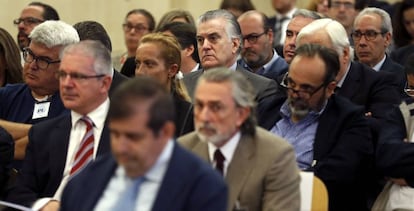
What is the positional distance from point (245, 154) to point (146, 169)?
0.93m

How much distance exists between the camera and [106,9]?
11.4m

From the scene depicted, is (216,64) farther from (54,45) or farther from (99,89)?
(99,89)

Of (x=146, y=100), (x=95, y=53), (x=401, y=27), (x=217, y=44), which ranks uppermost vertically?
(x=146, y=100)

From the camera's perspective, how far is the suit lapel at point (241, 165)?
4.86 metres

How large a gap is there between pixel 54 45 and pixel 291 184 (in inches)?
90.1

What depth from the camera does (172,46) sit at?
6703 millimetres

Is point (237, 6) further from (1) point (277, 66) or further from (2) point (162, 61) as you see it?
(2) point (162, 61)

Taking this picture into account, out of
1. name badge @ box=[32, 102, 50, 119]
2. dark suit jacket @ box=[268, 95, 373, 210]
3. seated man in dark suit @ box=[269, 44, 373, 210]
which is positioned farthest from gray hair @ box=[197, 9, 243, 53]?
dark suit jacket @ box=[268, 95, 373, 210]

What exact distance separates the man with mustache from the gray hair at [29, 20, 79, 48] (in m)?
2.00

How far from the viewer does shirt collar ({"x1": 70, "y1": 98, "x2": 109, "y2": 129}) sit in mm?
5590

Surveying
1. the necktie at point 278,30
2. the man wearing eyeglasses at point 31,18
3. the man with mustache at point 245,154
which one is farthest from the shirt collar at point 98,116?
the necktie at point 278,30

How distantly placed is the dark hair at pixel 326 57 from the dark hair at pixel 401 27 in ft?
13.3

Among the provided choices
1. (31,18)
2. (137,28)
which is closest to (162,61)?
(31,18)

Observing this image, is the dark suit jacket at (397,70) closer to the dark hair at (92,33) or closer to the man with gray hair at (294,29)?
the man with gray hair at (294,29)
